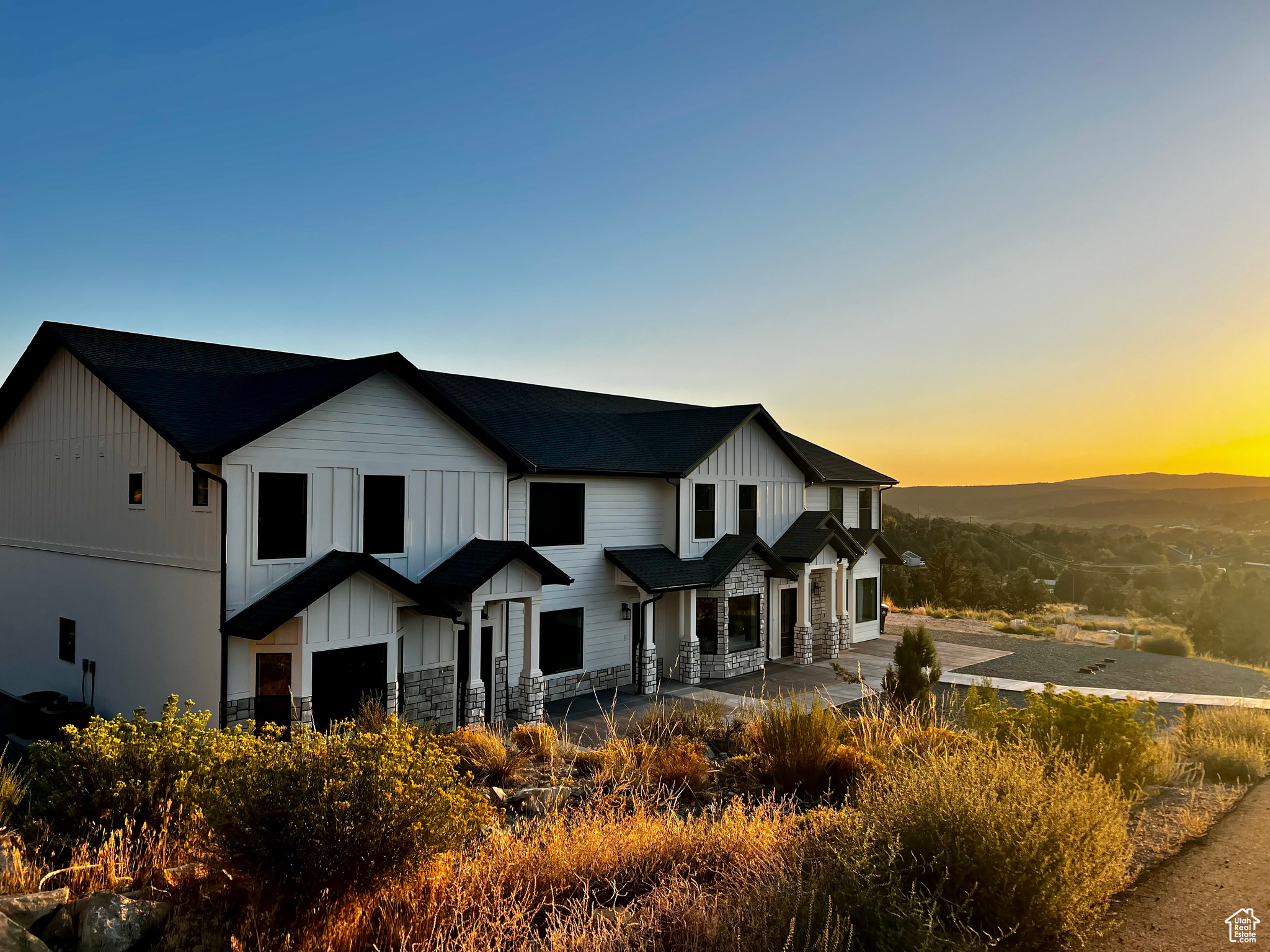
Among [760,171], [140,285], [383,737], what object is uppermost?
[760,171]

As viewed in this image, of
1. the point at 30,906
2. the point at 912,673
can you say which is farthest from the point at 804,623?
the point at 30,906

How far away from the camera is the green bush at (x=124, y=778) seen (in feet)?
19.9

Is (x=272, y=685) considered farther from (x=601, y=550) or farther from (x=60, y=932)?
(x=601, y=550)

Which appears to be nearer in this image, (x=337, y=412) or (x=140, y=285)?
(x=337, y=412)

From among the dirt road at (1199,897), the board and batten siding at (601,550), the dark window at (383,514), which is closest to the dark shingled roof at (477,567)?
the dark window at (383,514)

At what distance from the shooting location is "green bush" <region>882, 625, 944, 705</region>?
43.9 feet

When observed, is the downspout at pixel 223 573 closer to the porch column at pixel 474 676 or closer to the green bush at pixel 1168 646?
the porch column at pixel 474 676

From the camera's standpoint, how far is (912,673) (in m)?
13.5

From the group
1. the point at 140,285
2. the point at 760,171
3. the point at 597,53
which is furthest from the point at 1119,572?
the point at 140,285

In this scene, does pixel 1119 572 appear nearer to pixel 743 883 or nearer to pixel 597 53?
pixel 597 53

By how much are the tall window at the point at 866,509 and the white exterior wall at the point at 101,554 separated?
20079mm

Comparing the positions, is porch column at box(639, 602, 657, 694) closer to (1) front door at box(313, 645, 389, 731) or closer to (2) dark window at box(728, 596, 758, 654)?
(2) dark window at box(728, 596, 758, 654)

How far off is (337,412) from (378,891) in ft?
30.9

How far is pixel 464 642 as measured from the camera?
15.1 metres
